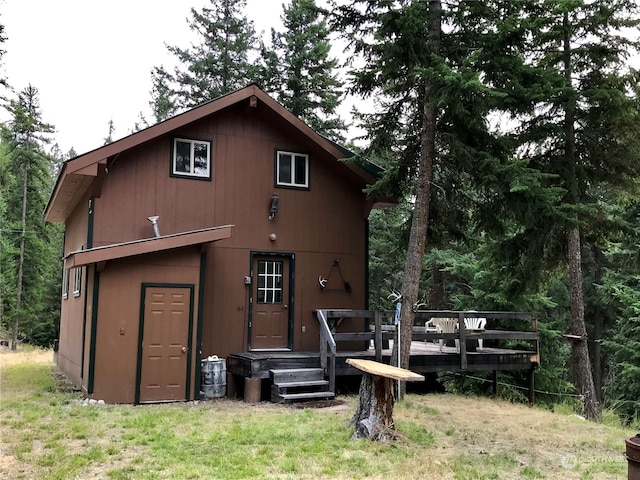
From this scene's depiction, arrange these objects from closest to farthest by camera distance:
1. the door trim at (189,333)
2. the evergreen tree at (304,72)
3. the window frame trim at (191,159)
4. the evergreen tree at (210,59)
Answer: the door trim at (189,333)
the window frame trim at (191,159)
the evergreen tree at (304,72)
the evergreen tree at (210,59)

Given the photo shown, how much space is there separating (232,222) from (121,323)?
9.33 feet

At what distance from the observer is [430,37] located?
30.5ft

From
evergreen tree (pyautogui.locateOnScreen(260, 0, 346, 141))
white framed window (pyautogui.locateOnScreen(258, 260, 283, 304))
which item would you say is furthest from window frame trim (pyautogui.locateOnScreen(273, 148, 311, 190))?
evergreen tree (pyautogui.locateOnScreen(260, 0, 346, 141))

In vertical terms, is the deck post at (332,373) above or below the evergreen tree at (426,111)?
below

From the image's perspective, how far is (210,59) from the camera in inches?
886

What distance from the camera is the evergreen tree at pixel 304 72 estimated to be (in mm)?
20686

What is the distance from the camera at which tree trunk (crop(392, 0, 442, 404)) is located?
9.12 meters

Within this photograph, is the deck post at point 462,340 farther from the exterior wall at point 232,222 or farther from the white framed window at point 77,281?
the white framed window at point 77,281

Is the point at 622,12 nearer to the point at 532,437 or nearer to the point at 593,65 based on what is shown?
the point at 593,65

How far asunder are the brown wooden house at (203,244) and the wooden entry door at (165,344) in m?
0.02

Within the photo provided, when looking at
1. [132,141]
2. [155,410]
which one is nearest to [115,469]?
[155,410]

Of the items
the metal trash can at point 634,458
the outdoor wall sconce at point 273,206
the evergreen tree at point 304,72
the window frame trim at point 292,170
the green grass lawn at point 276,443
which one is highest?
the evergreen tree at point 304,72

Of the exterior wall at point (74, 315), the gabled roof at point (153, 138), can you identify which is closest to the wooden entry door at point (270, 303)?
the gabled roof at point (153, 138)

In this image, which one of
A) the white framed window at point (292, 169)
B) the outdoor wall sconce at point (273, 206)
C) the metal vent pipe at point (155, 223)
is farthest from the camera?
the white framed window at point (292, 169)
